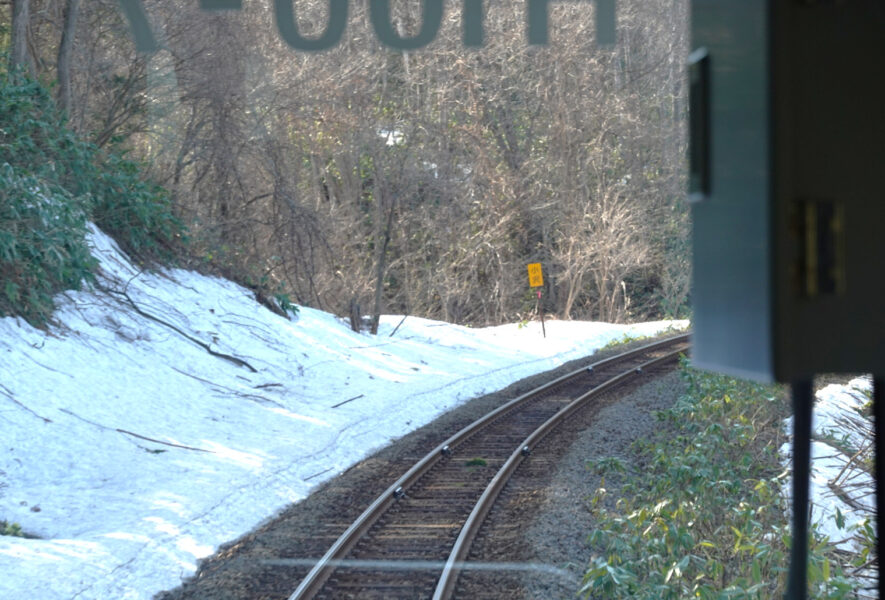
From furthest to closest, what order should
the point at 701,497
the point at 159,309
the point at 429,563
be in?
the point at 159,309, the point at 701,497, the point at 429,563

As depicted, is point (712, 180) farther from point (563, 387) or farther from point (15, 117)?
point (563, 387)

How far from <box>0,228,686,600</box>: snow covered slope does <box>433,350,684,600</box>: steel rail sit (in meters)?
2.22

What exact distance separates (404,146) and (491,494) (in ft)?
55.7

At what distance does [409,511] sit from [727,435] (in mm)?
4745

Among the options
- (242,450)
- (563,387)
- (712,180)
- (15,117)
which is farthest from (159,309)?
(712,180)

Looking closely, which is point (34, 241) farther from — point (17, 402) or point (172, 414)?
point (172, 414)

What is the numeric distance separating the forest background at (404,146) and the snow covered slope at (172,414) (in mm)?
2535

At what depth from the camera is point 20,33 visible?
50.9 ft

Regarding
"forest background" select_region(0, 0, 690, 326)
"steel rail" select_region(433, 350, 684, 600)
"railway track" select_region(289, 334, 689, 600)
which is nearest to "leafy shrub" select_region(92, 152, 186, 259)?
"forest background" select_region(0, 0, 690, 326)

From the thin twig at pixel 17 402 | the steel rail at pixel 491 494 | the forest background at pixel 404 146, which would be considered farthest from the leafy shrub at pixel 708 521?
the forest background at pixel 404 146

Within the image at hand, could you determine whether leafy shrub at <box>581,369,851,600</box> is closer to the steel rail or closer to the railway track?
the steel rail

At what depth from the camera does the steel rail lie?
24.1 ft

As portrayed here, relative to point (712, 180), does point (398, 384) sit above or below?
below

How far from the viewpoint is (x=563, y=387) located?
18.0m
